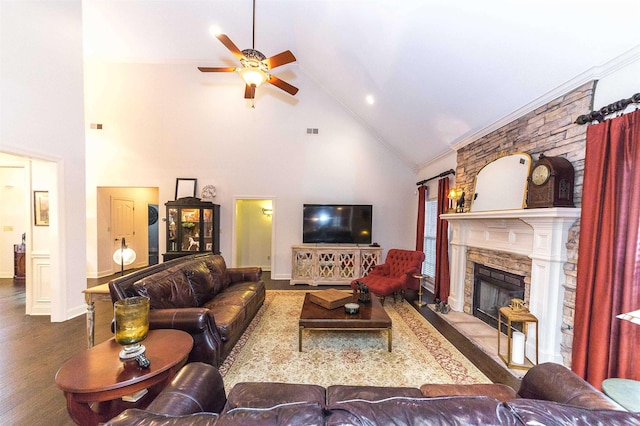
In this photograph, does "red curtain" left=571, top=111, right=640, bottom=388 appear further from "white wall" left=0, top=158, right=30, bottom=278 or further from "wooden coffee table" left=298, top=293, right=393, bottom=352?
"white wall" left=0, top=158, right=30, bottom=278

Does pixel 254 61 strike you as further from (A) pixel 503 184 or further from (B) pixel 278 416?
(A) pixel 503 184

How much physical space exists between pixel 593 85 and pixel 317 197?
4.44 meters

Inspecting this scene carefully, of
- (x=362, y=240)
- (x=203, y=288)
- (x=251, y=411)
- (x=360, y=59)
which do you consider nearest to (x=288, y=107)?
(x=360, y=59)

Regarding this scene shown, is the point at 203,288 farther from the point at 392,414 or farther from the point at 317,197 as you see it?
the point at 317,197

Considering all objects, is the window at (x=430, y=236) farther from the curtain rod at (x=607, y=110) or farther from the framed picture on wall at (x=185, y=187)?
the framed picture on wall at (x=185, y=187)

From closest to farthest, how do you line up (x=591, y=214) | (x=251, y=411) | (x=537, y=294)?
(x=251, y=411), (x=591, y=214), (x=537, y=294)

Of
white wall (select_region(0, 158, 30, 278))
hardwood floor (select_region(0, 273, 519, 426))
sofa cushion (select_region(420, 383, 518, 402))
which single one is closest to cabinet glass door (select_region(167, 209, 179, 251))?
hardwood floor (select_region(0, 273, 519, 426))

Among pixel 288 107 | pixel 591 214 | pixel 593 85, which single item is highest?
pixel 288 107

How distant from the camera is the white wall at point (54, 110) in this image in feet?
9.34

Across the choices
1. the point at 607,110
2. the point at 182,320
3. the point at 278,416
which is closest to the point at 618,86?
the point at 607,110

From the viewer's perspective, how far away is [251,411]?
2.55 feet

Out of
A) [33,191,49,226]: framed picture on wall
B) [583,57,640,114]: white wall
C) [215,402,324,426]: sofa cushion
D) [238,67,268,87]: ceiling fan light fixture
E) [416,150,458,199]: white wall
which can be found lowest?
[215,402,324,426]: sofa cushion

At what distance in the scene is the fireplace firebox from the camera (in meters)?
3.02

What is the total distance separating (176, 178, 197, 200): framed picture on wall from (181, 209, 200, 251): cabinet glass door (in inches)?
18.7
